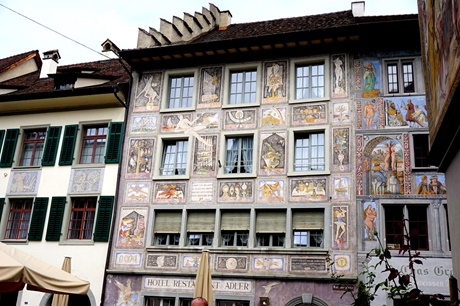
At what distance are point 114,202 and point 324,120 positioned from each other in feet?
23.6

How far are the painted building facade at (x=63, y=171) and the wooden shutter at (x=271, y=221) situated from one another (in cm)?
494

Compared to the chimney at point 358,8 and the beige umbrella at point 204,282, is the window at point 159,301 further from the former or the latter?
the chimney at point 358,8

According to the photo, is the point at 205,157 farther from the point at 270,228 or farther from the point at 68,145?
the point at 68,145

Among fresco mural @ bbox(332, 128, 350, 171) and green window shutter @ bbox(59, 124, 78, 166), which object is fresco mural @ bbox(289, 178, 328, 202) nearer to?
fresco mural @ bbox(332, 128, 350, 171)

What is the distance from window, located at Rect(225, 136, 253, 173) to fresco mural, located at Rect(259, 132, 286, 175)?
47 cm

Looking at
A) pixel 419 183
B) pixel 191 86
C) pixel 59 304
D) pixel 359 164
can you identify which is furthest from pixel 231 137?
pixel 59 304

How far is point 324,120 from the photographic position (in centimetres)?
1666

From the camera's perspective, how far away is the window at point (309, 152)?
16469 millimetres

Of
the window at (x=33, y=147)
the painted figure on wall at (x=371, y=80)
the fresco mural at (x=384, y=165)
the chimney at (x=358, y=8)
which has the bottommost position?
the fresco mural at (x=384, y=165)

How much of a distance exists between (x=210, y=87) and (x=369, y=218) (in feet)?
22.3

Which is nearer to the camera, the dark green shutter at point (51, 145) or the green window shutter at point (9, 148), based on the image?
the dark green shutter at point (51, 145)

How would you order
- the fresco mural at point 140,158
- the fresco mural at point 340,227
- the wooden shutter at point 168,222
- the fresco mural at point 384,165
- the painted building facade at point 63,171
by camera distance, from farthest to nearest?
the fresco mural at point 140,158 < the painted building facade at point 63,171 < the wooden shutter at point 168,222 < the fresco mural at point 384,165 < the fresco mural at point 340,227

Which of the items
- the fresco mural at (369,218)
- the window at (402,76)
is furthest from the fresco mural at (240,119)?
the fresco mural at (369,218)

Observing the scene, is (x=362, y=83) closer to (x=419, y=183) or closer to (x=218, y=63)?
(x=419, y=183)
